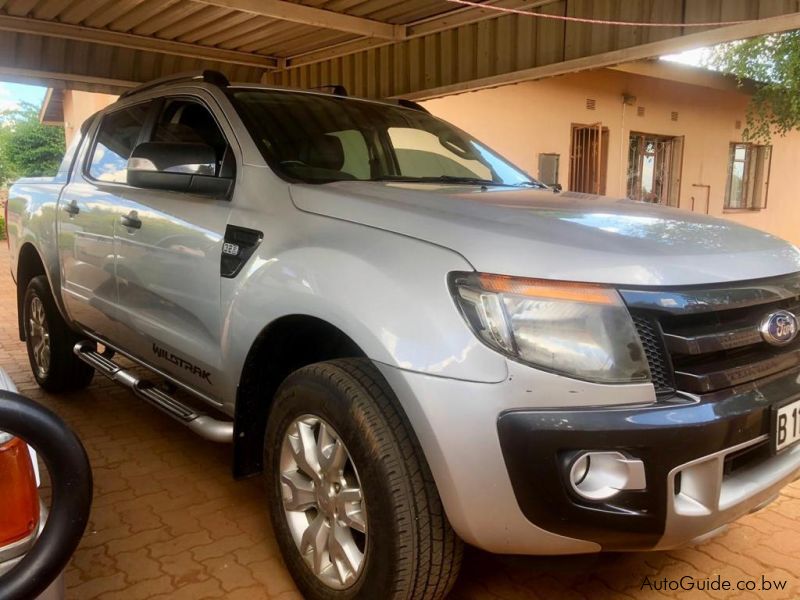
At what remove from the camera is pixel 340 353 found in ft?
7.93

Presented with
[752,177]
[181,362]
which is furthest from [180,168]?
[752,177]

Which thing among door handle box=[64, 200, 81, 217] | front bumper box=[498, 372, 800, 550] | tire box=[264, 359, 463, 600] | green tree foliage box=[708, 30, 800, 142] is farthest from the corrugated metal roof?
green tree foliage box=[708, 30, 800, 142]

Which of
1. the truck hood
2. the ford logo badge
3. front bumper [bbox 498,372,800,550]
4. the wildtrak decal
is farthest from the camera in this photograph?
the wildtrak decal

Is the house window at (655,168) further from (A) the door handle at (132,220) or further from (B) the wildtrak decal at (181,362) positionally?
(B) the wildtrak decal at (181,362)

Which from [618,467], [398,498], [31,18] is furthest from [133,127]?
[31,18]

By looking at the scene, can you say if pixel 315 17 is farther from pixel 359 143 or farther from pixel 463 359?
pixel 463 359

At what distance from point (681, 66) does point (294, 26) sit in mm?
8089

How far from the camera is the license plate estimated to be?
5.98 feet

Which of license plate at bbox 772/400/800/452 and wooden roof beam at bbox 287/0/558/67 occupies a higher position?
wooden roof beam at bbox 287/0/558/67

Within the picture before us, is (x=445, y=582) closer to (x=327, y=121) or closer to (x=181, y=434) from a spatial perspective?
(x=327, y=121)

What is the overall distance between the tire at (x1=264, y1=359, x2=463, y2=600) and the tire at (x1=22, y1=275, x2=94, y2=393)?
2.85m

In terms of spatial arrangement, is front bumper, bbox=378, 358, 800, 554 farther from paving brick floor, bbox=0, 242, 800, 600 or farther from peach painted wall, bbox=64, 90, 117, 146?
peach painted wall, bbox=64, 90, 117, 146

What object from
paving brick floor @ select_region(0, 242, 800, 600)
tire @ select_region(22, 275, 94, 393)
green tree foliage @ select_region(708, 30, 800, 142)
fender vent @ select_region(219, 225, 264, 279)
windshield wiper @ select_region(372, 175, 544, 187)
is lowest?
paving brick floor @ select_region(0, 242, 800, 600)

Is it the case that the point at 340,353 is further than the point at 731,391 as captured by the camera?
Yes
